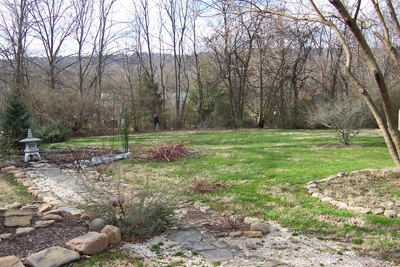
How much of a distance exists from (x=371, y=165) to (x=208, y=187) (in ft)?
13.2

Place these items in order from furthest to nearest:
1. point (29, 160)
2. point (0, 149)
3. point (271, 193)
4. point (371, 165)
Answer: point (0, 149)
point (29, 160)
point (371, 165)
point (271, 193)

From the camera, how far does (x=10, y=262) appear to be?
7.77 ft

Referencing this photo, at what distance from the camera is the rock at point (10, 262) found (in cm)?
233

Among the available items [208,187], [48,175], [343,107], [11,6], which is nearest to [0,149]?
[48,175]

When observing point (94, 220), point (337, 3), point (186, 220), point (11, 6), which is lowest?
point (186, 220)

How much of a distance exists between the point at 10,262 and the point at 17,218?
3.87 ft

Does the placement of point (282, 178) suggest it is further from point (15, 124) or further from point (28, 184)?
point (15, 124)

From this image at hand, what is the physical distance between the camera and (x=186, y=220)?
13.4 feet

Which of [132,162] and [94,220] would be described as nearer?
[94,220]

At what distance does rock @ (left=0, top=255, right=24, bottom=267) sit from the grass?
5.49ft

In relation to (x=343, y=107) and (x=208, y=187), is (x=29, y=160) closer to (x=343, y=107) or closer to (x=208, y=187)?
(x=208, y=187)

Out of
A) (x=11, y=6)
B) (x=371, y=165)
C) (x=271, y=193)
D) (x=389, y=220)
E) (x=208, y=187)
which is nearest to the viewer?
(x=389, y=220)

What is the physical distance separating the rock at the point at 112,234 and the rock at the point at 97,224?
0.14 meters

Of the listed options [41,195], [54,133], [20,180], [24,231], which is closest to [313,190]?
[24,231]
